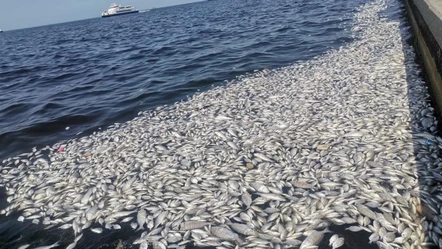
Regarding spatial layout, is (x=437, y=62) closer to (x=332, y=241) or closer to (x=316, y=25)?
(x=332, y=241)

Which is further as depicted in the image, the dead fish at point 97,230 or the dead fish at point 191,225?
the dead fish at point 97,230

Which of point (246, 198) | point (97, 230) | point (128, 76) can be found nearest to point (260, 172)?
point (246, 198)

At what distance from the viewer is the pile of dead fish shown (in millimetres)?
4648

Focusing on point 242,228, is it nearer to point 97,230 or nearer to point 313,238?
point 313,238

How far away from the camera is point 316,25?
22.6 m

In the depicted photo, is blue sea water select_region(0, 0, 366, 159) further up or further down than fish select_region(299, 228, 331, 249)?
further up

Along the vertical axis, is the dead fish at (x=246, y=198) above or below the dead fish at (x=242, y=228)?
above

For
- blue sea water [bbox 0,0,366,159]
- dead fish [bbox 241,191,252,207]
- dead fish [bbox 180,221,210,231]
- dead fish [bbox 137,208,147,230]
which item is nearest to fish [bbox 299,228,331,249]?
dead fish [bbox 241,191,252,207]

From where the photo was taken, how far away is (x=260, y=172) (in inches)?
237

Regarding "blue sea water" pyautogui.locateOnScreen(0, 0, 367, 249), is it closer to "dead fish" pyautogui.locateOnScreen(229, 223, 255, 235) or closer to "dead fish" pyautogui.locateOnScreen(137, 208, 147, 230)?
"dead fish" pyautogui.locateOnScreen(137, 208, 147, 230)

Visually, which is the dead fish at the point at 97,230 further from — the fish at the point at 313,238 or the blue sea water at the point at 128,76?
the blue sea water at the point at 128,76

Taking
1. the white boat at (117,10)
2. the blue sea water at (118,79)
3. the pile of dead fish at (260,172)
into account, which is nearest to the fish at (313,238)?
the pile of dead fish at (260,172)

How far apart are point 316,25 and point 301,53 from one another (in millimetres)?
8611

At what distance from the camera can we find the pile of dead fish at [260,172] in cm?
465
